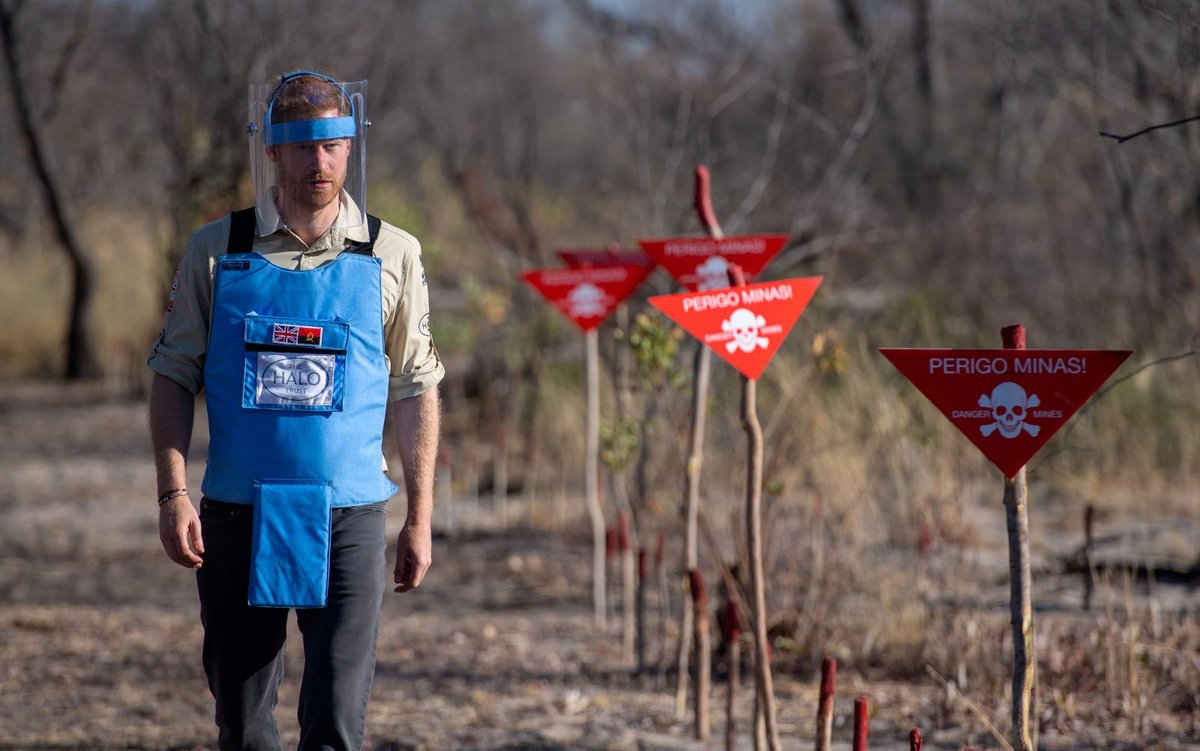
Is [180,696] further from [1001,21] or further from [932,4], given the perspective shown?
[932,4]

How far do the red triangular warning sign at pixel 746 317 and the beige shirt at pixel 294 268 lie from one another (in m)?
0.69

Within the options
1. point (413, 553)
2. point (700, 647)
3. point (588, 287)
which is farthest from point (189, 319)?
point (588, 287)

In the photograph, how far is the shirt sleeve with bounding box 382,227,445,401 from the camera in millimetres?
2914

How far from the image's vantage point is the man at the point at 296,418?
9.02ft

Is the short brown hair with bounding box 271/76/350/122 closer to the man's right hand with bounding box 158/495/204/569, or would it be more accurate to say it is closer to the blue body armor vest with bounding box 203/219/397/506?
the blue body armor vest with bounding box 203/219/397/506

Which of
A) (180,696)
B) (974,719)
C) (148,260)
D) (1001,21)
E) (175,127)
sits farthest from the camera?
(148,260)

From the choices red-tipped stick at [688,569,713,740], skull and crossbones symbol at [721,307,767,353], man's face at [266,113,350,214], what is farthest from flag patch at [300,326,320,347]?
red-tipped stick at [688,569,713,740]

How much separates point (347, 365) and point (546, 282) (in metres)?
2.37

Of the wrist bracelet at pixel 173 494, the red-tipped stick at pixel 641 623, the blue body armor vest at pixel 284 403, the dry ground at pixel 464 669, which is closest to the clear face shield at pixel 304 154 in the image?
the blue body armor vest at pixel 284 403

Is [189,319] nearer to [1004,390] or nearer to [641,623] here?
[1004,390]

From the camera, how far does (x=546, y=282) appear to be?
201 inches

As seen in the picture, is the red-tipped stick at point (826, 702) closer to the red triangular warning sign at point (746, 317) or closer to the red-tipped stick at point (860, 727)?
the red-tipped stick at point (860, 727)

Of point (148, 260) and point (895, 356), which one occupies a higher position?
point (148, 260)

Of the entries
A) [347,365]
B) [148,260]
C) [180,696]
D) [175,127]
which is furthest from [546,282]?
[148,260]
